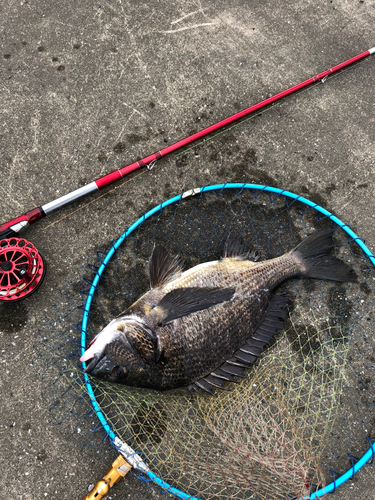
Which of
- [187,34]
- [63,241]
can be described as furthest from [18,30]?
[63,241]

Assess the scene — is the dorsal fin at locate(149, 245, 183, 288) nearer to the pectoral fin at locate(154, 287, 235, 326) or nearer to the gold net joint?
the pectoral fin at locate(154, 287, 235, 326)

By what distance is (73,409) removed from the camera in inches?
131

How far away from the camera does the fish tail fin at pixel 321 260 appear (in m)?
3.31

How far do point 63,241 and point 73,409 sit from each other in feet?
5.45

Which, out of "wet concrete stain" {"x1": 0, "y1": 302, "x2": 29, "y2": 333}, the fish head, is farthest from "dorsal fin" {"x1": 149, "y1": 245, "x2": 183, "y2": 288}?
"wet concrete stain" {"x1": 0, "y1": 302, "x2": 29, "y2": 333}

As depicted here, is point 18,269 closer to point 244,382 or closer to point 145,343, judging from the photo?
point 145,343

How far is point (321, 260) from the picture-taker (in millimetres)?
3344

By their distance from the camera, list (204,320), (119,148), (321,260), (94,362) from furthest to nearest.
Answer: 1. (119,148)
2. (321,260)
3. (204,320)
4. (94,362)

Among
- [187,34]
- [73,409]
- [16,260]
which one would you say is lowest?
[73,409]

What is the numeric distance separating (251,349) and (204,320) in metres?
0.59

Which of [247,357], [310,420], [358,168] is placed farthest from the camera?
[358,168]

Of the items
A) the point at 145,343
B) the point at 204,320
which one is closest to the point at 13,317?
the point at 145,343

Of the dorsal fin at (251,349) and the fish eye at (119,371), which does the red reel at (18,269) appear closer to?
the fish eye at (119,371)

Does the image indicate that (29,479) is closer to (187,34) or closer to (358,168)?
(358,168)
